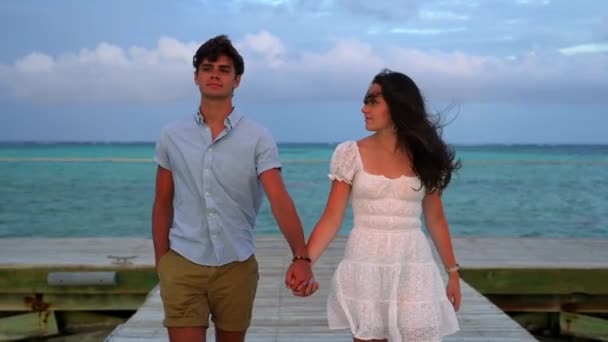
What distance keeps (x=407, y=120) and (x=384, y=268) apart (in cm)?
49

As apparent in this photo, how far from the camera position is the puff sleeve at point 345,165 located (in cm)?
272

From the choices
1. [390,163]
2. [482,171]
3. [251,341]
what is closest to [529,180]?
[482,171]

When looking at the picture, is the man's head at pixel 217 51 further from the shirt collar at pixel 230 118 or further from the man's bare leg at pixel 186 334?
A: the man's bare leg at pixel 186 334

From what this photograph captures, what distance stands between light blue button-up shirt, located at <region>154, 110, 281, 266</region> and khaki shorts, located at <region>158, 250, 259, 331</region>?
0.13 feet

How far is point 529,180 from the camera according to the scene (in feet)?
61.1

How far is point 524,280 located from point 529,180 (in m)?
12.8

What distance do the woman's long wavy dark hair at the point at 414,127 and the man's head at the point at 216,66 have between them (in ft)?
1.59

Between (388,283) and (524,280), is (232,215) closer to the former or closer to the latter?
(388,283)

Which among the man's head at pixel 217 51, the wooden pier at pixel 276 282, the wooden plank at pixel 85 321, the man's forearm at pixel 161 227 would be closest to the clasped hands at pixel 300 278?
the man's forearm at pixel 161 227

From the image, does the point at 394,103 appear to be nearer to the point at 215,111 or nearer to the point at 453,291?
the point at 215,111

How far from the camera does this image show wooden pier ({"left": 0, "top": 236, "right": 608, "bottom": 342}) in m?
4.48

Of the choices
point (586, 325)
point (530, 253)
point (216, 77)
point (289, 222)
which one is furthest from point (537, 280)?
point (216, 77)

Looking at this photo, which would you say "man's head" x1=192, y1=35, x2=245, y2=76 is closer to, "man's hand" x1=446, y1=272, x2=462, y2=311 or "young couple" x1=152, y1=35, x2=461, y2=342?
"young couple" x1=152, y1=35, x2=461, y2=342

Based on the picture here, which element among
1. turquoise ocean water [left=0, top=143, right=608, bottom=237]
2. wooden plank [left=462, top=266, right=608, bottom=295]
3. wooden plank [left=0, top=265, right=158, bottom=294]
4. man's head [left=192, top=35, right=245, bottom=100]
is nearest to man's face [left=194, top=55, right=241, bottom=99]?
man's head [left=192, top=35, right=245, bottom=100]
